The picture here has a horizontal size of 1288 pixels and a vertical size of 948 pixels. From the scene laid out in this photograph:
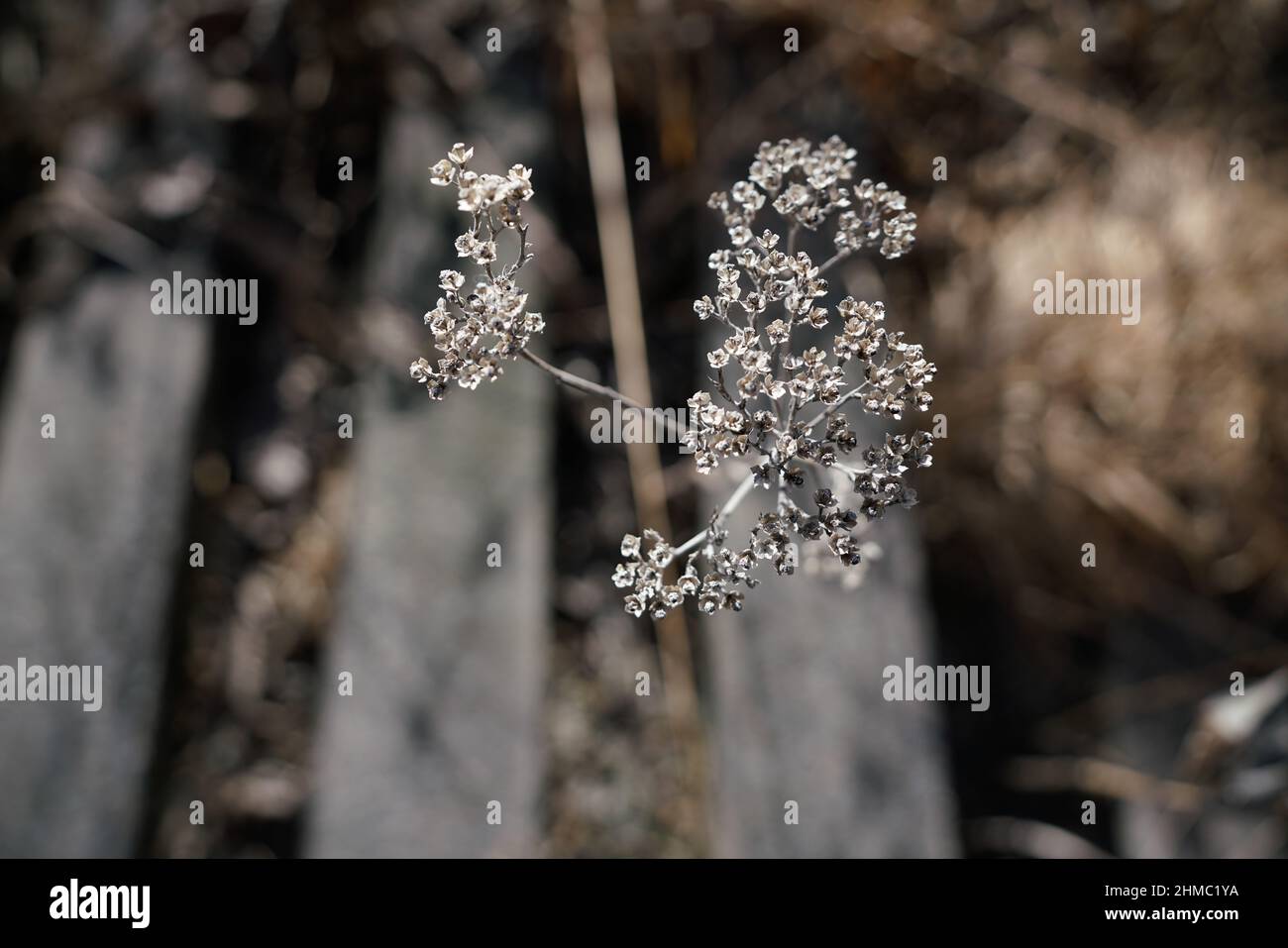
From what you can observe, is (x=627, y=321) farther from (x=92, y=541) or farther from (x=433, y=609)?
(x=92, y=541)

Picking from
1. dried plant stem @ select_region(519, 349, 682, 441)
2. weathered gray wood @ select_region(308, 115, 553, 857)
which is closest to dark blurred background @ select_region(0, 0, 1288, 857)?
weathered gray wood @ select_region(308, 115, 553, 857)

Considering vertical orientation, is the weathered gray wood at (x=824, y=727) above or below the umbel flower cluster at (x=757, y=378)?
below

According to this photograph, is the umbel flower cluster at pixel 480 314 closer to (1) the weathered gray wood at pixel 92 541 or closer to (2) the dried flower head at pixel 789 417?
(2) the dried flower head at pixel 789 417

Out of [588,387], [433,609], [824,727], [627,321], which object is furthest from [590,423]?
[588,387]

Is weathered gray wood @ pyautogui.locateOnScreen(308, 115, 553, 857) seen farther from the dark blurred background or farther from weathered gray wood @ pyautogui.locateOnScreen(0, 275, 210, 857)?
weathered gray wood @ pyautogui.locateOnScreen(0, 275, 210, 857)

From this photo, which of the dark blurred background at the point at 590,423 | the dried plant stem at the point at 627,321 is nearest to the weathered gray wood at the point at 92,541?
A: the dark blurred background at the point at 590,423

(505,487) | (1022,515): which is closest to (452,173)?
(505,487)
